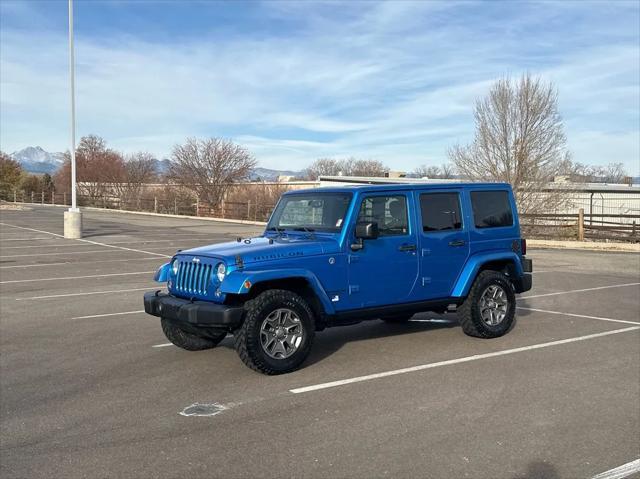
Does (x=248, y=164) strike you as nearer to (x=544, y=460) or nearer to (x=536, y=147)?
(x=536, y=147)

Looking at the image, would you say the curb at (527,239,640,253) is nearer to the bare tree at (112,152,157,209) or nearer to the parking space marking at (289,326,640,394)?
the parking space marking at (289,326,640,394)

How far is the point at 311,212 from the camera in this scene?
7344 millimetres

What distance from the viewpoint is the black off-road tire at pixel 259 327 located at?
6.09 meters

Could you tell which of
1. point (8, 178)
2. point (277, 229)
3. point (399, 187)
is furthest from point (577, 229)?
point (8, 178)

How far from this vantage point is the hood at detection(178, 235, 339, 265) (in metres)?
6.24

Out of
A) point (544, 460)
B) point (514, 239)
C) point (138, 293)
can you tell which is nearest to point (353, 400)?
point (544, 460)

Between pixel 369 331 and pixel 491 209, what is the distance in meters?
2.29

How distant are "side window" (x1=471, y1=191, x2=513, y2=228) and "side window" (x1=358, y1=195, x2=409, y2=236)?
3.88ft

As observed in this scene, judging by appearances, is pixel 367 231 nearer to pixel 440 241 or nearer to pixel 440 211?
pixel 440 241

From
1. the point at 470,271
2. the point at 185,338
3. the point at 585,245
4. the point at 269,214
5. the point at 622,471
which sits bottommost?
the point at 622,471

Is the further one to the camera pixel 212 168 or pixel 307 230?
pixel 212 168

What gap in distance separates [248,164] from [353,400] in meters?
39.4

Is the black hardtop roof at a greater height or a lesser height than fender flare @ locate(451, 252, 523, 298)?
greater

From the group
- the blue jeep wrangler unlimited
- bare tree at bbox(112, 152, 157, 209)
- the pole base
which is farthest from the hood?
bare tree at bbox(112, 152, 157, 209)
